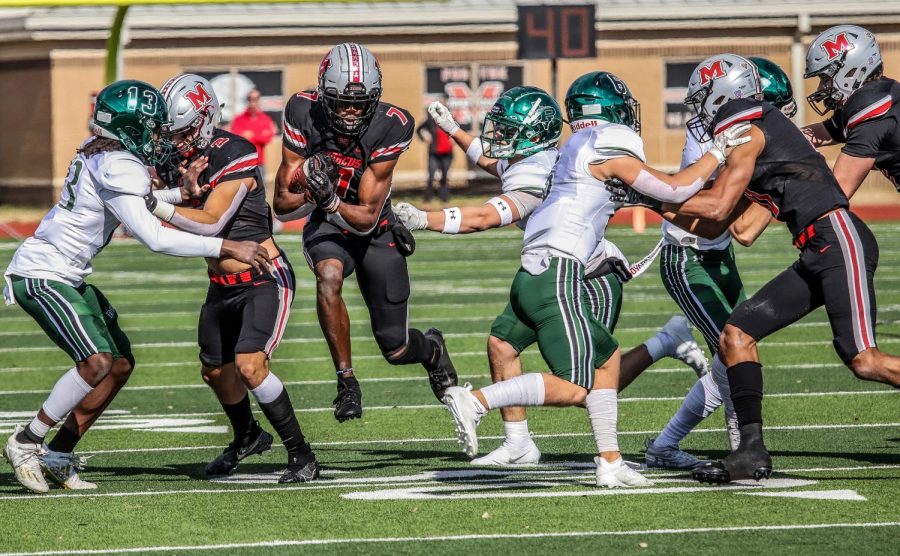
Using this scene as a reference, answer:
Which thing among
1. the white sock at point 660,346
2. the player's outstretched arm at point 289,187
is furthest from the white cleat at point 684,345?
the player's outstretched arm at point 289,187

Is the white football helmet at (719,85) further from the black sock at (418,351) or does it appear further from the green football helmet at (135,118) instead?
the green football helmet at (135,118)

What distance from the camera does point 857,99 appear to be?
6.52m

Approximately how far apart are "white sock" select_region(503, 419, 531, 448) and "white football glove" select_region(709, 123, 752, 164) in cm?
157

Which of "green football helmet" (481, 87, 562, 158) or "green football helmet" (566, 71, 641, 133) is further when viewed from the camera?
"green football helmet" (481, 87, 562, 158)

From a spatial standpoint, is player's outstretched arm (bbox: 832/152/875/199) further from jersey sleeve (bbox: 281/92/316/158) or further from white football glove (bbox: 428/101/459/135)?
jersey sleeve (bbox: 281/92/316/158)

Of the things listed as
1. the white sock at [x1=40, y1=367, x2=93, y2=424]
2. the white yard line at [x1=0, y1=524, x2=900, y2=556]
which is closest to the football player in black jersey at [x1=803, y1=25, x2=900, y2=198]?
the white yard line at [x1=0, y1=524, x2=900, y2=556]

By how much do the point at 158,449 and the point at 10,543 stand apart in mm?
2125

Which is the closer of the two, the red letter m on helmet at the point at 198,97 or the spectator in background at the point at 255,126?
the red letter m on helmet at the point at 198,97

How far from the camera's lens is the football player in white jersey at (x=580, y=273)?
18.9ft

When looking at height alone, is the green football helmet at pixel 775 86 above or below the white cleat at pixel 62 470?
above

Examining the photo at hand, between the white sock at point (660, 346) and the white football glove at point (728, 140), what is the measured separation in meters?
1.42

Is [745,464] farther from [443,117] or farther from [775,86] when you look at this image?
[443,117]

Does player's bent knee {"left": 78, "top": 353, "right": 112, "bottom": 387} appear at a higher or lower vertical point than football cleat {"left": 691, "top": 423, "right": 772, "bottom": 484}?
higher

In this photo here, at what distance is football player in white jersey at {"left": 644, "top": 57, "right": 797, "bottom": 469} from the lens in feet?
21.1
